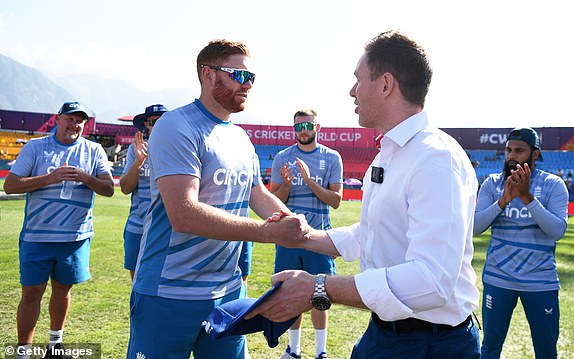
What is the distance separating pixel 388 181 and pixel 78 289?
23.1 ft

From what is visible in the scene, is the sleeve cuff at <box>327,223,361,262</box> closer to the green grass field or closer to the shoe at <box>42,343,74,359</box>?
the green grass field

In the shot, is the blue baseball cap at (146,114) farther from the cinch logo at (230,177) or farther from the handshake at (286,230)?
the handshake at (286,230)

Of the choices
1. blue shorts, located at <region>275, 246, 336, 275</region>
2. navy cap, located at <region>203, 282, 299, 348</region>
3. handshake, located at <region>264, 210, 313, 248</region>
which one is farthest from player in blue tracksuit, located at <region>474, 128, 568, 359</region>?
navy cap, located at <region>203, 282, 299, 348</region>

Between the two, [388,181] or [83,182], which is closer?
[388,181]

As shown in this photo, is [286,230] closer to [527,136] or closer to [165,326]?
[165,326]

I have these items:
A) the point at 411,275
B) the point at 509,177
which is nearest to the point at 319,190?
the point at 509,177

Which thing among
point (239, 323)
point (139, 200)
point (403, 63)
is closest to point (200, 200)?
point (239, 323)

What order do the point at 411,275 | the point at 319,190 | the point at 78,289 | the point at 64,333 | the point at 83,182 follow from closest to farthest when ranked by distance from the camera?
1. the point at 411,275
2. the point at 83,182
3. the point at 64,333
4. the point at 319,190
5. the point at 78,289

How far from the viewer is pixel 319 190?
610 centimetres

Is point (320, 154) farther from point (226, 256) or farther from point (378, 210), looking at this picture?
point (378, 210)

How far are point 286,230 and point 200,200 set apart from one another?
0.58 m

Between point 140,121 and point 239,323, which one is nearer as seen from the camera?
point 239,323

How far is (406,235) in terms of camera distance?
1889 millimetres

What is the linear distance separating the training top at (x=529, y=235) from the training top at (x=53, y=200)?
14.1 feet
